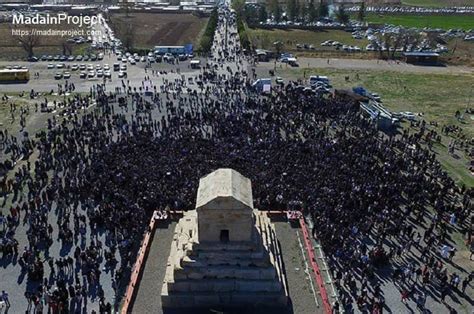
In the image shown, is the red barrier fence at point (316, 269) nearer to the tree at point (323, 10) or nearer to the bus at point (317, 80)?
the bus at point (317, 80)

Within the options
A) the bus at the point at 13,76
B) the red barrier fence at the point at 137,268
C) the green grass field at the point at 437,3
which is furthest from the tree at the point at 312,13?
the red barrier fence at the point at 137,268

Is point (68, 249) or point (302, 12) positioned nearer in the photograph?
point (68, 249)

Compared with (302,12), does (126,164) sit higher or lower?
lower

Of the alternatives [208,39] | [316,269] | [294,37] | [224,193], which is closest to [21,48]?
[208,39]

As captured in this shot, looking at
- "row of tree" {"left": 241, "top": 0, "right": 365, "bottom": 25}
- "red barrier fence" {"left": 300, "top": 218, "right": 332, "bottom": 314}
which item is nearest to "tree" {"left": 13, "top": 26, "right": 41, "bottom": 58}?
"row of tree" {"left": 241, "top": 0, "right": 365, "bottom": 25}

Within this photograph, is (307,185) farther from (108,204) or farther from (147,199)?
(108,204)

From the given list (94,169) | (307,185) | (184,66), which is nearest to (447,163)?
(307,185)

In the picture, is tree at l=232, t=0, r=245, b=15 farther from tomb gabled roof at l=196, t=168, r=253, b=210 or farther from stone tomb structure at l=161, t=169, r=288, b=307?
stone tomb structure at l=161, t=169, r=288, b=307
